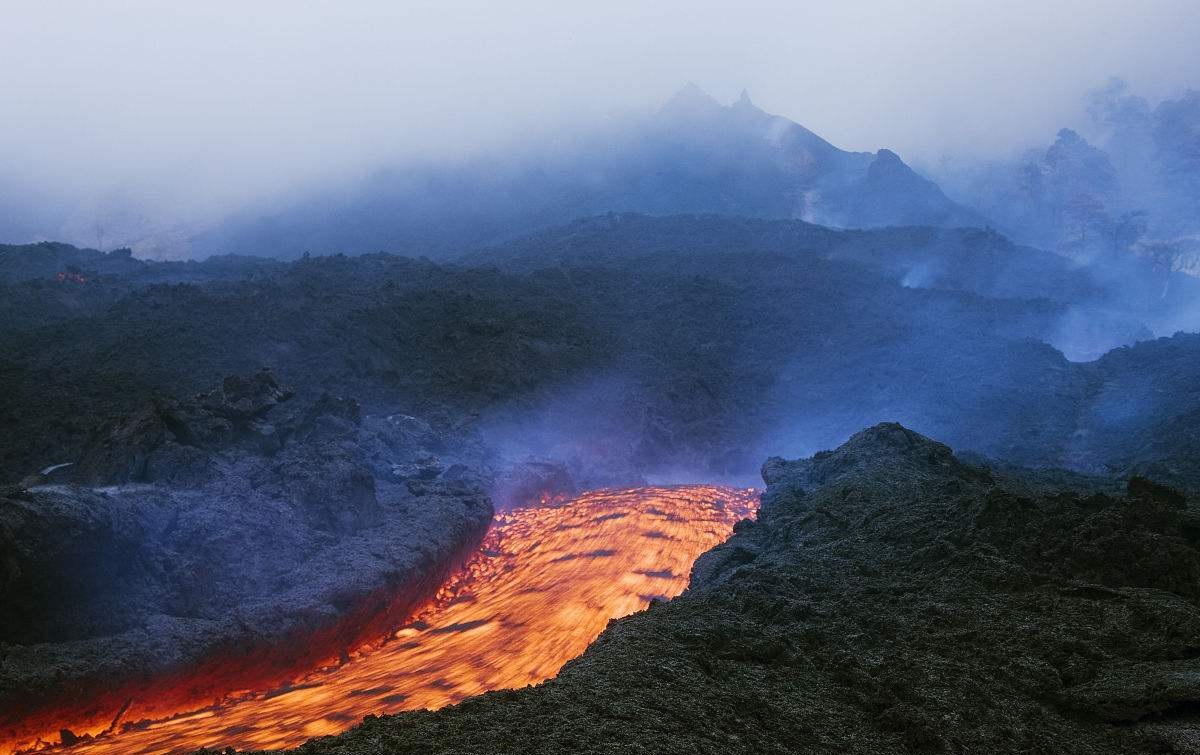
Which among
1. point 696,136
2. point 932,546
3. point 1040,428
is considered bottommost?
point 932,546

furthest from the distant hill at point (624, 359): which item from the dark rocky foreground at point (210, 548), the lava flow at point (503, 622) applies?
the lava flow at point (503, 622)

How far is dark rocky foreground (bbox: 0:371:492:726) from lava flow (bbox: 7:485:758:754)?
50 centimetres

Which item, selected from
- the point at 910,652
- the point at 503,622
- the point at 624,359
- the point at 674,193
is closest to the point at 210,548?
the point at 503,622

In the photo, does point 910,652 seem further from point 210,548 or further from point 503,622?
point 210,548

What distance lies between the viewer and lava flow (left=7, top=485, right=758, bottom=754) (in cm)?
752

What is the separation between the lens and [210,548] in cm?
1023

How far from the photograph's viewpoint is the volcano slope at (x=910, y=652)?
480 cm

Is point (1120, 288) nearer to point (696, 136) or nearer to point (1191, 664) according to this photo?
point (696, 136)

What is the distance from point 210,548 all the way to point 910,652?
833cm

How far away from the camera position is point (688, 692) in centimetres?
536

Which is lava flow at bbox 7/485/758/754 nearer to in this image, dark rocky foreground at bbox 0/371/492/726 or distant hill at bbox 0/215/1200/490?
dark rocky foreground at bbox 0/371/492/726

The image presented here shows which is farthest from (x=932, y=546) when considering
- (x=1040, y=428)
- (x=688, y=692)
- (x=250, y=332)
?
(x=250, y=332)

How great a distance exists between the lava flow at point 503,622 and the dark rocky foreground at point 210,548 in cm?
50

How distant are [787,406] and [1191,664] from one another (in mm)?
21800
